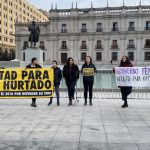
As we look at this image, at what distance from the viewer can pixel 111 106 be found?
11.8 metres

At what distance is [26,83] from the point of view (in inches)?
475

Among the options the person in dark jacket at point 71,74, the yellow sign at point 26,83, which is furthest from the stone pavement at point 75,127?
the person in dark jacket at point 71,74

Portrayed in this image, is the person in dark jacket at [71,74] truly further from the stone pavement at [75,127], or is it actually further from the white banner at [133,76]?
the white banner at [133,76]

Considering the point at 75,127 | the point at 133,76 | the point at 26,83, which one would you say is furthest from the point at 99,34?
the point at 75,127

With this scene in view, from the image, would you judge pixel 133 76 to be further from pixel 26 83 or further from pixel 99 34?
pixel 99 34

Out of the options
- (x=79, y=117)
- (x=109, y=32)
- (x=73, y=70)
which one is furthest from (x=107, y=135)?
(x=109, y=32)

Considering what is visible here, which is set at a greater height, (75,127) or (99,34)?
(99,34)

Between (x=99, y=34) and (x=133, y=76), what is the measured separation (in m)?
53.9

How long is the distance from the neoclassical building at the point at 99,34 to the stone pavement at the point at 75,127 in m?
54.3

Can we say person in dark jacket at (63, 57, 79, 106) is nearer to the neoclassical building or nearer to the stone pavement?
the stone pavement

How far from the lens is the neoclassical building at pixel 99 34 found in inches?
2549

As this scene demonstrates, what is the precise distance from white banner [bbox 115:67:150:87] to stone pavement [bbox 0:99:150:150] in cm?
94

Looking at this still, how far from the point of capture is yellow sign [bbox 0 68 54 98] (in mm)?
12023

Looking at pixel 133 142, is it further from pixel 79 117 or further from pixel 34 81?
pixel 34 81
